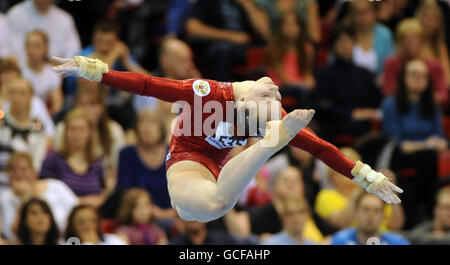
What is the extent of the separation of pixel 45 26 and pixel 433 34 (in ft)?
12.0

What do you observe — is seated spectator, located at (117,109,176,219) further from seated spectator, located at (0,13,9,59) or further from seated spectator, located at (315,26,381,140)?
seated spectator, located at (0,13,9,59)

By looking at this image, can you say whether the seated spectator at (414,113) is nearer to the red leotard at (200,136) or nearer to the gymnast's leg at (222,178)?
the red leotard at (200,136)

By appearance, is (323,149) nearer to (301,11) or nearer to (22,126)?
(22,126)

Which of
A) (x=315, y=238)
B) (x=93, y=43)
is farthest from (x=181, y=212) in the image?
(x=93, y=43)

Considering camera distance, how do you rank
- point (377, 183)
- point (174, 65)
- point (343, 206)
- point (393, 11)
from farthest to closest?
point (393, 11) < point (174, 65) < point (343, 206) < point (377, 183)

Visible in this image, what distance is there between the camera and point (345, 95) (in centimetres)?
821

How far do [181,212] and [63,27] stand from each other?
371 cm

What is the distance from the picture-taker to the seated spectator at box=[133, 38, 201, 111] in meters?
7.96

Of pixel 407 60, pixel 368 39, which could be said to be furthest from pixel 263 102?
pixel 368 39

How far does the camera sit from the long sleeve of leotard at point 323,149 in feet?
16.8

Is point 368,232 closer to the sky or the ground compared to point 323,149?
closer to the sky

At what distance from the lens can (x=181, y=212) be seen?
17.0 feet

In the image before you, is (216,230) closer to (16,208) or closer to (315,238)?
(315,238)
